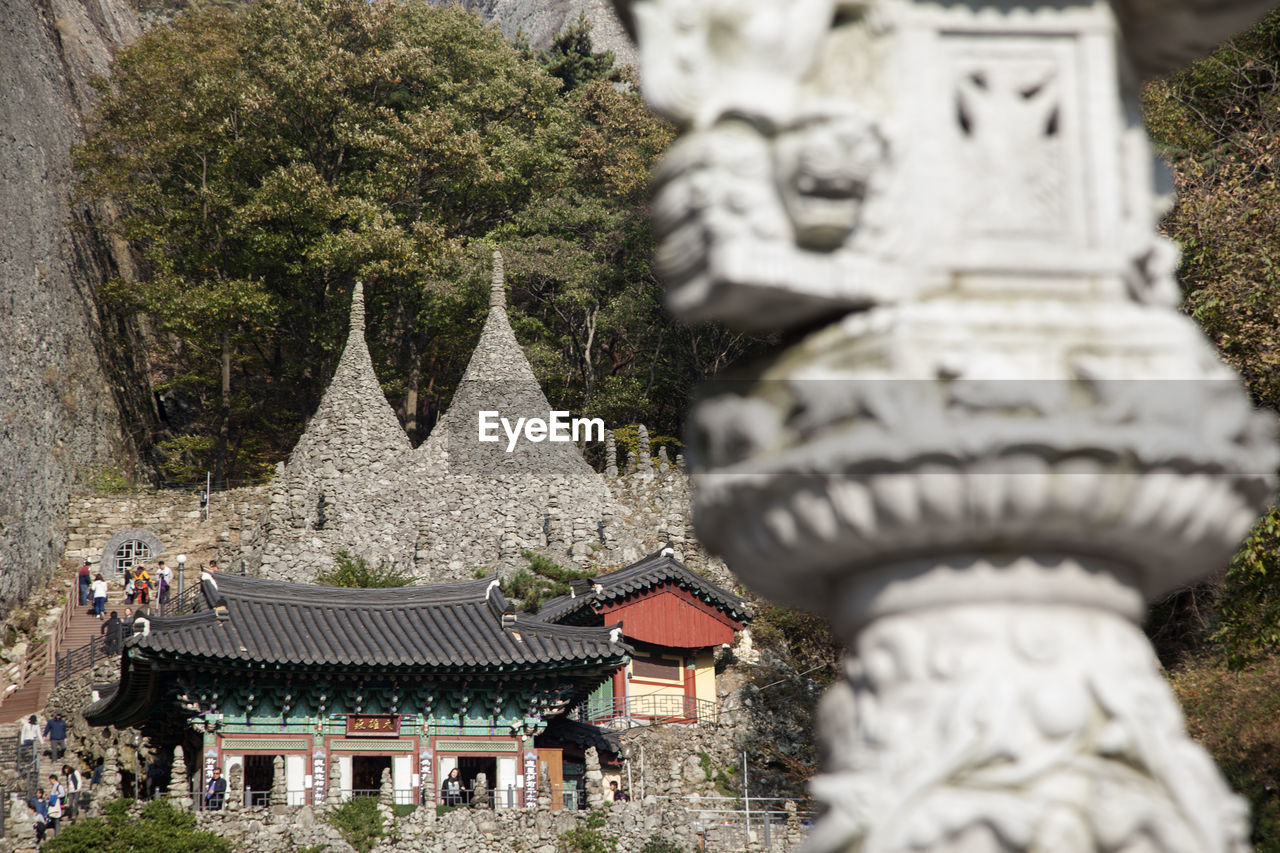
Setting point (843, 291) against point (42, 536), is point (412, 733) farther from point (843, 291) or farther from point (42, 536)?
point (843, 291)

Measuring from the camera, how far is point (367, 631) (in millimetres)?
21734

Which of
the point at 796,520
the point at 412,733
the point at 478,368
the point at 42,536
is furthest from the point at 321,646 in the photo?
the point at 796,520

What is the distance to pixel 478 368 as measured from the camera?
105 feet

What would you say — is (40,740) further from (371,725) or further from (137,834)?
(137,834)

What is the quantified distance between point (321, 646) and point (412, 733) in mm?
1946

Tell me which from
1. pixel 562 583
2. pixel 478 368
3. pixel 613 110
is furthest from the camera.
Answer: pixel 613 110

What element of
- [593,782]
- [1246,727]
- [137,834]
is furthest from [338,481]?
[1246,727]

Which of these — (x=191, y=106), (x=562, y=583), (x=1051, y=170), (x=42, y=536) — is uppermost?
(x=191, y=106)

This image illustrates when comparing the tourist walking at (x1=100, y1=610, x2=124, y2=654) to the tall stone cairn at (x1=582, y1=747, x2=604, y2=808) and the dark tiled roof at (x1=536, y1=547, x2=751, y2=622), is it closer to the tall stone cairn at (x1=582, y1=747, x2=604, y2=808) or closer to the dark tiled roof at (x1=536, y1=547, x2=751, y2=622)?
the dark tiled roof at (x1=536, y1=547, x2=751, y2=622)

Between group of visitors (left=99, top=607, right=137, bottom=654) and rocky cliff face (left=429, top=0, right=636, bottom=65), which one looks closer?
group of visitors (left=99, top=607, right=137, bottom=654)

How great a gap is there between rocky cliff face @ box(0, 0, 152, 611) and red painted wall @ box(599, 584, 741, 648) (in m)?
14.2

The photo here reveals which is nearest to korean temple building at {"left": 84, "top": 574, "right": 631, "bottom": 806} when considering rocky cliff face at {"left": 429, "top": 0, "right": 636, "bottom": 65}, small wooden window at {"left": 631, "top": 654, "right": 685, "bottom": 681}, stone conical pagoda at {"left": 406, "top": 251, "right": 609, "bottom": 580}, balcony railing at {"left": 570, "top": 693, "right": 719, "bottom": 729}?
Result: balcony railing at {"left": 570, "top": 693, "right": 719, "bottom": 729}

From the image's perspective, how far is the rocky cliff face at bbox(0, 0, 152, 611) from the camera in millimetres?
32125

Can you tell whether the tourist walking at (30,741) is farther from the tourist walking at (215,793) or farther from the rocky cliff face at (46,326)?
the rocky cliff face at (46,326)
